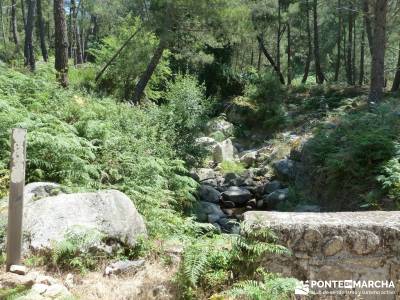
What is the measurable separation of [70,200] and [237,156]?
1093 centimetres

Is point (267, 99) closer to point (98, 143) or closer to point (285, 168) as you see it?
point (285, 168)

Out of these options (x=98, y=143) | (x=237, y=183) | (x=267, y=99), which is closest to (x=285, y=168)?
(x=237, y=183)

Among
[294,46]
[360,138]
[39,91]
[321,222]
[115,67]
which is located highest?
[294,46]

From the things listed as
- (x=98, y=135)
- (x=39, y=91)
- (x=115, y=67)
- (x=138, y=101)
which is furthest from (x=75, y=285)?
(x=115, y=67)

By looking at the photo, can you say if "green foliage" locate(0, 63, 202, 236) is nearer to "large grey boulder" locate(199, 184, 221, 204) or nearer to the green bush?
"large grey boulder" locate(199, 184, 221, 204)

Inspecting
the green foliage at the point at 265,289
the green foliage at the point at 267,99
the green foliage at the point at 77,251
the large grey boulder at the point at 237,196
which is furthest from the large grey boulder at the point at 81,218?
the green foliage at the point at 267,99

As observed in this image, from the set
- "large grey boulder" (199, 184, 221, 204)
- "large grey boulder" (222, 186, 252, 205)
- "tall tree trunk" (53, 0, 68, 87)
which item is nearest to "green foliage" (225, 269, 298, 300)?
"large grey boulder" (199, 184, 221, 204)

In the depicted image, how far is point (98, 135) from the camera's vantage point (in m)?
8.90

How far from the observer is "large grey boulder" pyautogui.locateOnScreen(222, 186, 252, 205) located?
12430 millimetres

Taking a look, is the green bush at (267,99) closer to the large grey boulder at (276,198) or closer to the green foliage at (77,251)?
the large grey boulder at (276,198)

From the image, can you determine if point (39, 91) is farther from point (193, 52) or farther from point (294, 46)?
point (294, 46)

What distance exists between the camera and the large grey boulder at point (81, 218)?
16.6ft

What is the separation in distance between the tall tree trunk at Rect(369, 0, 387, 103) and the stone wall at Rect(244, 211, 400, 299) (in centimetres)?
1096

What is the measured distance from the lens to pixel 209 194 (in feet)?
40.8
